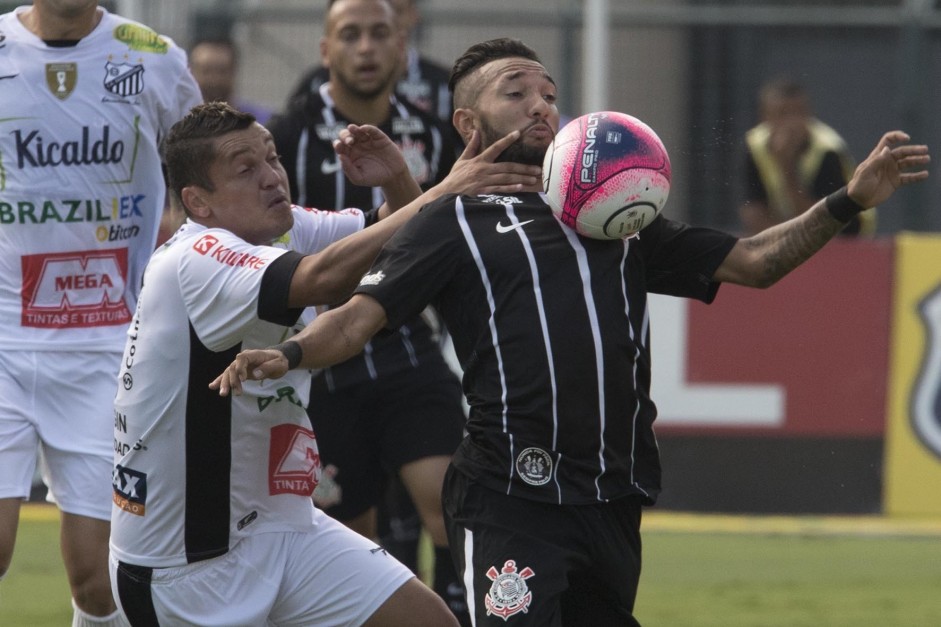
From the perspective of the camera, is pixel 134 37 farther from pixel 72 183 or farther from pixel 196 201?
pixel 196 201

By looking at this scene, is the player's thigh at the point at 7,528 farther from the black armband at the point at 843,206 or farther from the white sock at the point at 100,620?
the black armband at the point at 843,206

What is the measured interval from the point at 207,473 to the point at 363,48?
271 centimetres

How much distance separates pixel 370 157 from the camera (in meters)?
5.06

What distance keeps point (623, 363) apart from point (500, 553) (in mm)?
602

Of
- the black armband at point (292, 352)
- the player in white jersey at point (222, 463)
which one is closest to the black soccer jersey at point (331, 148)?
the player in white jersey at point (222, 463)

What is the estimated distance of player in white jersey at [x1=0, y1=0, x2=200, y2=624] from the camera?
5.68 m

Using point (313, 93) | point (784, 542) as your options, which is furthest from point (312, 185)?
point (784, 542)

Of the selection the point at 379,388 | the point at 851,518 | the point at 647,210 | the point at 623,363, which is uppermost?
the point at 647,210

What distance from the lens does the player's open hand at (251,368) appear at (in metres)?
4.06

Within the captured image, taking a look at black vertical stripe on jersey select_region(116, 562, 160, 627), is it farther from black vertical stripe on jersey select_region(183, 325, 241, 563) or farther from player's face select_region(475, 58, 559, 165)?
player's face select_region(475, 58, 559, 165)

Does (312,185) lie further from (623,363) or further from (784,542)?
(784,542)

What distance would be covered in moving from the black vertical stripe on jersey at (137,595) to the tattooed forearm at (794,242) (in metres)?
1.92

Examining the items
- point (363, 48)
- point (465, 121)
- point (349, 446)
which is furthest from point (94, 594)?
point (363, 48)

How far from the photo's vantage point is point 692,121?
37.8 ft
